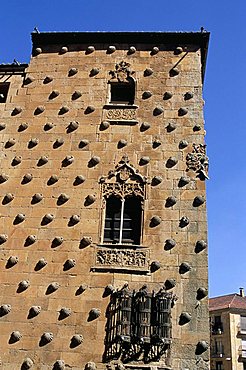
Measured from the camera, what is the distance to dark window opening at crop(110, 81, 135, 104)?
12938mm

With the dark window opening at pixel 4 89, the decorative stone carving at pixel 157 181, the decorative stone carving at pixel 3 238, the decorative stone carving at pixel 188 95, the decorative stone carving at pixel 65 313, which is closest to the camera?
the decorative stone carving at pixel 65 313

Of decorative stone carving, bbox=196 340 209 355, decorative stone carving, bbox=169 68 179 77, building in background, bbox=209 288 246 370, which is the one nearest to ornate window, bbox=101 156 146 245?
decorative stone carving, bbox=196 340 209 355

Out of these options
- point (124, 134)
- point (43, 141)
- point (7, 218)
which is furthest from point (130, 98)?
point (7, 218)

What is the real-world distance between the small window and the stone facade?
4.7 inches

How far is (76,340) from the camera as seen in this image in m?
9.80

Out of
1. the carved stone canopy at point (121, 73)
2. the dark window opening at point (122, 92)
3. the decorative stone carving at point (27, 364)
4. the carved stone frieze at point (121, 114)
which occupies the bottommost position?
the decorative stone carving at point (27, 364)

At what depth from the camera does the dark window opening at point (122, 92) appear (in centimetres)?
1294

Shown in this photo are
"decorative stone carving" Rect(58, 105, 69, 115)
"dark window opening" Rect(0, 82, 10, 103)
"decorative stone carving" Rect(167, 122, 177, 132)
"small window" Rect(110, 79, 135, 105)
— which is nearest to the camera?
"decorative stone carving" Rect(167, 122, 177, 132)

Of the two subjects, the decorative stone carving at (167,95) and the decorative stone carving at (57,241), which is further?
the decorative stone carving at (167,95)

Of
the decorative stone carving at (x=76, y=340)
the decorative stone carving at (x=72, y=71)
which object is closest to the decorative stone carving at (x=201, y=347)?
the decorative stone carving at (x=76, y=340)

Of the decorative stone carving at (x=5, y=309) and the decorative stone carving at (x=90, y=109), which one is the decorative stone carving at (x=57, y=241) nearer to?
the decorative stone carving at (x=5, y=309)

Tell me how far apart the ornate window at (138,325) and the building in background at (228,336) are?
33.4 m

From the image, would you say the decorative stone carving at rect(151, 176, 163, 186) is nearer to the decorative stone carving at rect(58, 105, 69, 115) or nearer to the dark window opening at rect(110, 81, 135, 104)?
the dark window opening at rect(110, 81, 135, 104)

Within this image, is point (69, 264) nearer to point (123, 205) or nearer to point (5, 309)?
point (5, 309)
